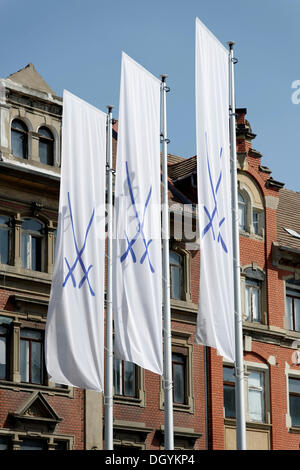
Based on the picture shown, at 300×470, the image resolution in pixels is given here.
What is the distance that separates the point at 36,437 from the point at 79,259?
7288 millimetres

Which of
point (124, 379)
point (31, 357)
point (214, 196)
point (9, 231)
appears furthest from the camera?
point (124, 379)

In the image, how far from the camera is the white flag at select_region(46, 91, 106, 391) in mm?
31469

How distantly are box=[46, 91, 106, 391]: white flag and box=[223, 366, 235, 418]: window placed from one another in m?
11.0

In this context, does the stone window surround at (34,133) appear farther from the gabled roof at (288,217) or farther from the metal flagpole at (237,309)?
the gabled roof at (288,217)

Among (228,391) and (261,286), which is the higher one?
(261,286)

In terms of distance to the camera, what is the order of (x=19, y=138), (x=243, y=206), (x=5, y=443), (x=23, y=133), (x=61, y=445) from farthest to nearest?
(x=243, y=206), (x=23, y=133), (x=19, y=138), (x=61, y=445), (x=5, y=443)

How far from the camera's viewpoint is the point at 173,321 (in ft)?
137

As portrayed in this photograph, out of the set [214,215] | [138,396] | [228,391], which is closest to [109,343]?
[214,215]

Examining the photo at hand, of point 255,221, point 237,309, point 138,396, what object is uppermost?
point 255,221

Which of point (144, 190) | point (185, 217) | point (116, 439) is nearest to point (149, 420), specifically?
point (116, 439)

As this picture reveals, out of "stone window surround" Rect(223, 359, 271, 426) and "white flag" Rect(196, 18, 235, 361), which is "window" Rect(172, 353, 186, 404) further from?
"white flag" Rect(196, 18, 235, 361)

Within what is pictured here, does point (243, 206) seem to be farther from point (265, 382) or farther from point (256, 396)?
point (256, 396)

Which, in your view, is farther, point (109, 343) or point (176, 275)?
point (176, 275)

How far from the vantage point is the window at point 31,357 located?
3762 centimetres
